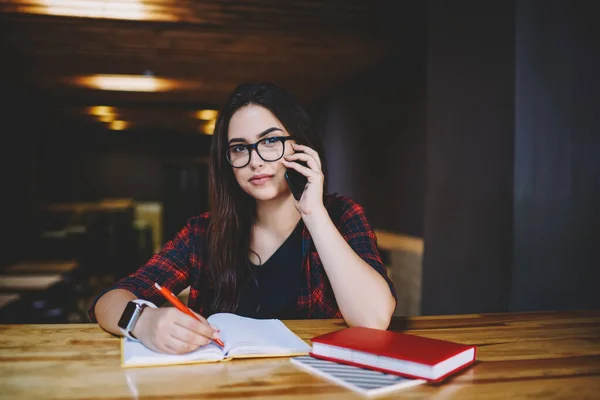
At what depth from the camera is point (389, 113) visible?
6074 millimetres

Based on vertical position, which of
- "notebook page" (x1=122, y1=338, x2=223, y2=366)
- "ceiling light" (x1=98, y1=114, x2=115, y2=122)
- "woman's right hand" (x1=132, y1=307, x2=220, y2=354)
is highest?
"ceiling light" (x1=98, y1=114, x2=115, y2=122)

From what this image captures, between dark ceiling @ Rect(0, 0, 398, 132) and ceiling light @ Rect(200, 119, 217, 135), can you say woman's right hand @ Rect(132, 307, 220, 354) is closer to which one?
dark ceiling @ Rect(0, 0, 398, 132)

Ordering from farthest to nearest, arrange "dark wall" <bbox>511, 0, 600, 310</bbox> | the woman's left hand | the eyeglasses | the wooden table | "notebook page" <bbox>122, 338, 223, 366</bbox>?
"dark wall" <bbox>511, 0, 600, 310</bbox> < the eyeglasses < the woman's left hand < "notebook page" <bbox>122, 338, 223, 366</bbox> < the wooden table

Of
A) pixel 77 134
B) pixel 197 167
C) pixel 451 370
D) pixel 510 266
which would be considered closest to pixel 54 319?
pixel 510 266

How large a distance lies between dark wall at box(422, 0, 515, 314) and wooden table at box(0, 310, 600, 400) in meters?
1.63

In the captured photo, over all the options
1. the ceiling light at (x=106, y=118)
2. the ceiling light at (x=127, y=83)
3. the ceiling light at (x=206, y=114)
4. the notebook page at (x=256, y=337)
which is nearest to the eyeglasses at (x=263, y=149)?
the notebook page at (x=256, y=337)

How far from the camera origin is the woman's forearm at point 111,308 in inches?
50.1

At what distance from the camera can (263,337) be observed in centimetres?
115

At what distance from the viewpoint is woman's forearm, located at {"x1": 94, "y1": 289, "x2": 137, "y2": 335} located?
1273 mm

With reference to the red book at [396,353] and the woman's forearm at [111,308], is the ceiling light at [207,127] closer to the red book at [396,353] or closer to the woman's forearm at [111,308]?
the woman's forearm at [111,308]

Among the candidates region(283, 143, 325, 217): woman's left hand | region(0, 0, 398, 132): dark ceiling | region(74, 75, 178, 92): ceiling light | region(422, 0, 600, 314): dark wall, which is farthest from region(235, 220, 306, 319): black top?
region(74, 75, 178, 92): ceiling light

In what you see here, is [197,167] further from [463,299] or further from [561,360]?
[561,360]

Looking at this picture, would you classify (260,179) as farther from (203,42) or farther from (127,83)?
(127,83)

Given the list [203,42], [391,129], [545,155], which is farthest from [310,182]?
[391,129]
